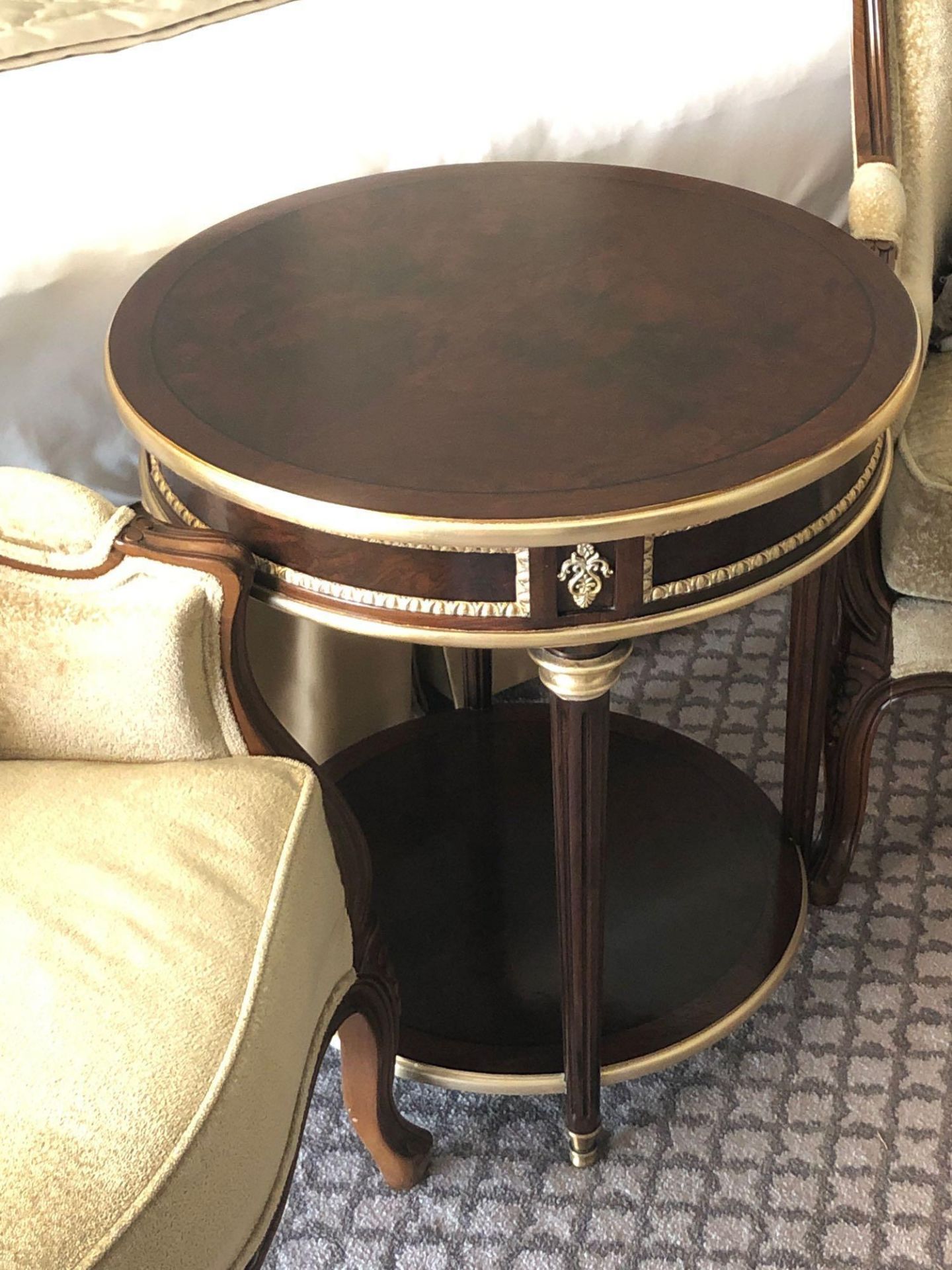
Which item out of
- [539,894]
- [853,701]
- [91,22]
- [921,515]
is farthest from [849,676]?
[91,22]

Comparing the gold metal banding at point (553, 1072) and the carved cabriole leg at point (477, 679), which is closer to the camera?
the gold metal banding at point (553, 1072)

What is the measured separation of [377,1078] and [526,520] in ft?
1.20

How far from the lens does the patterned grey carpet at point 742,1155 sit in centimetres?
78

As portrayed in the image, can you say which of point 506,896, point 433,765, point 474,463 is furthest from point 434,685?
point 474,463

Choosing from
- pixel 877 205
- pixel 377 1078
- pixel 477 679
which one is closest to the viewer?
pixel 377 1078

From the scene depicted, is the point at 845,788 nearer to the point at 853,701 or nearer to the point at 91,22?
the point at 853,701

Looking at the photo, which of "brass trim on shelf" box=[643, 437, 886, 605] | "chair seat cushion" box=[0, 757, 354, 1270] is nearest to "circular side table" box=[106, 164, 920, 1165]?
"brass trim on shelf" box=[643, 437, 886, 605]

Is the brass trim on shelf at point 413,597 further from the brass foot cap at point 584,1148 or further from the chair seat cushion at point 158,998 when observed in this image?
the brass foot cap at point 584,1148

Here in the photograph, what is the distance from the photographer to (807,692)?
87cm

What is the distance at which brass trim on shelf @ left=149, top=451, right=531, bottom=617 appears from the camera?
1.91ft

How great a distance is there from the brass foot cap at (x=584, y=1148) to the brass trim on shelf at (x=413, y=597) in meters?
0.39

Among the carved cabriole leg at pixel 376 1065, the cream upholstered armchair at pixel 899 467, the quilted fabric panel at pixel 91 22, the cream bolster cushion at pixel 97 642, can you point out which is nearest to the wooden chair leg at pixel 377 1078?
the carved cabriole leg at pixel 376 1065

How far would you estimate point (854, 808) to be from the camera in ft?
3.07

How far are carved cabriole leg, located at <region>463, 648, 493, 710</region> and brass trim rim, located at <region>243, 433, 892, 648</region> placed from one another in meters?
0.40
